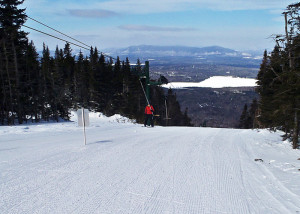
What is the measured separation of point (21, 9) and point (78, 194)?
29481 mm

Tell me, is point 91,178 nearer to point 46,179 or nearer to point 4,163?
point 46,179

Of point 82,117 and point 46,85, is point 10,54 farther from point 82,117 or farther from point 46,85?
point 82,117

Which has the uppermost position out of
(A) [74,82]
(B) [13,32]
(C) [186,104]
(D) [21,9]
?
(D) [21,9]

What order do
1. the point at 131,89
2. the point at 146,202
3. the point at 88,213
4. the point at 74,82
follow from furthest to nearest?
the point at 131,89 < the point at 74,82 < the point at 146,202 < the point at 88,213

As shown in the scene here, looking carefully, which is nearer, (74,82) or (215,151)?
(215,151)

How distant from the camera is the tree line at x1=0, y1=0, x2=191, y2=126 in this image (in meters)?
27.5

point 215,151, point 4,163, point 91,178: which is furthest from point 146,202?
point 215,151

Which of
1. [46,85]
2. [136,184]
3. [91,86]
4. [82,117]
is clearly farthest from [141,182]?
[91,86]

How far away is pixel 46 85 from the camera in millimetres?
36719

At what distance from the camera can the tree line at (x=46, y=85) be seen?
27.5 m

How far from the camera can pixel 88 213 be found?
3648mm

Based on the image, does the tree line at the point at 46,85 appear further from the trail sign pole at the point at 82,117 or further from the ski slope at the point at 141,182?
the ski slope at the point at 141,182

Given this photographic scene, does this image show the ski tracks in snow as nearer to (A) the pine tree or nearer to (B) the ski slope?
(B) the ski slope

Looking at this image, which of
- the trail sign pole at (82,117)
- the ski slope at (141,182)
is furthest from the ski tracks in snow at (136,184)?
the trail sign pole at (82,117)
